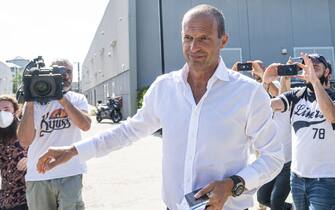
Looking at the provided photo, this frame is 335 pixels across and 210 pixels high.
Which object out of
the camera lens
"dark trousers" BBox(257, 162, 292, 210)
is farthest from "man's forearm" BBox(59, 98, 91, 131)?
"dark trousers" BBox(257, 162, 292, 210)

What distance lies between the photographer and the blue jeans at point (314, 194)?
3.60 metres

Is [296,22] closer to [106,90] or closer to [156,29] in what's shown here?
[156,29]

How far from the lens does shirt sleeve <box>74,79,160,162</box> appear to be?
249 centimetres

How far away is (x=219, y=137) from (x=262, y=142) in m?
0.21

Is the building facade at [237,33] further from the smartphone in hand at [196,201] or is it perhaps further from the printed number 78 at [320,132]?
the smartphone in hand at [196,201]

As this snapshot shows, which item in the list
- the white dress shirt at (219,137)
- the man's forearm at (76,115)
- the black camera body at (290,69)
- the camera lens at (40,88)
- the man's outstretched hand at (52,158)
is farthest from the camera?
the black camera body at (290,69)

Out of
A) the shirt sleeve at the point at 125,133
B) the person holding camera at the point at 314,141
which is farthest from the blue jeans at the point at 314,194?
the shirt sleeve at the point at 125,133

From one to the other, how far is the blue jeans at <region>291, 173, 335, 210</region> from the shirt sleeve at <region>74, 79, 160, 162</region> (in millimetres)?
1686

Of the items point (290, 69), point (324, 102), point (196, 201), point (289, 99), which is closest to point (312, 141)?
point (324, 102)

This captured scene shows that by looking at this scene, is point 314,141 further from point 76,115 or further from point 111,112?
point 111,112

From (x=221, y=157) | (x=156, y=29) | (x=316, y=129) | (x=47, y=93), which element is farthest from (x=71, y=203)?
(x=156, y=29)

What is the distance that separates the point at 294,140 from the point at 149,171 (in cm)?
563

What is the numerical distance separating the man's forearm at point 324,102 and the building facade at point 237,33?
2124cm

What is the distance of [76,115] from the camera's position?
3.62 m
